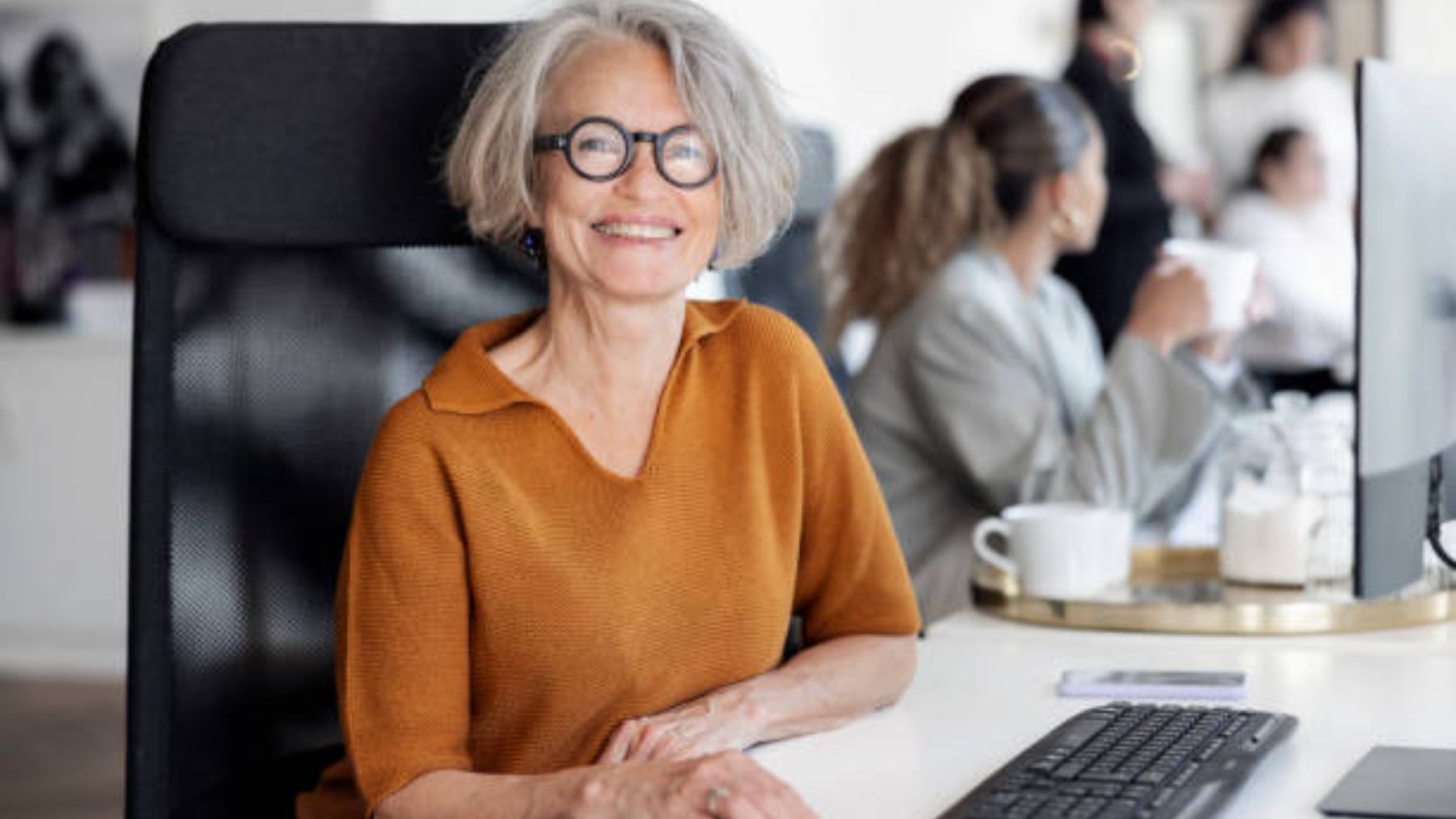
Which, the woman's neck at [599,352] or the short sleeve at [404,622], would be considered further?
the woman's neck at [599,352]

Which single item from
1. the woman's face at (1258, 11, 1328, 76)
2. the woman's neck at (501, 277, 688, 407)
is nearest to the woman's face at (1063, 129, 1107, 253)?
the woman's neck at (501, 277, 688, 407)

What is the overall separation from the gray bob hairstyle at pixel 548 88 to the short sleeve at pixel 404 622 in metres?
0.19

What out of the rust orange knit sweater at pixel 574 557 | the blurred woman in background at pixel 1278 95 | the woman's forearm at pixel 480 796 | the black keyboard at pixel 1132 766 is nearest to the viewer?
the black keyboard at pixel 1132 766

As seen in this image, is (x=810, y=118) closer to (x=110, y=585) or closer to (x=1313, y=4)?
(x=1313, y=4)

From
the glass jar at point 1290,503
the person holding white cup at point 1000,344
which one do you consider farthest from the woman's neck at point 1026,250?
the glass jar at point 1290,503

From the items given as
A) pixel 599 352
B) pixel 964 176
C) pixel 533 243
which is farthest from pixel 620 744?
pixel 964 176

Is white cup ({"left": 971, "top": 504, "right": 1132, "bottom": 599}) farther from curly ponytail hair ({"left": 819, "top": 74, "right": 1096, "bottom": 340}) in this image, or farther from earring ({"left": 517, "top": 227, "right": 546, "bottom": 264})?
curly ponytail hair ({"left": 819, "top": 74, "right": 1096, "bottom": 340})

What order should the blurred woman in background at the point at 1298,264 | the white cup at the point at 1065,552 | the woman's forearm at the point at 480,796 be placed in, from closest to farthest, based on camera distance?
the woman's forearm at the point at 480,796 < the white cup at the point at 1065,552 < the blurred woman in background at the point at 1298,264

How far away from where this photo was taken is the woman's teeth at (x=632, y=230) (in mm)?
1379

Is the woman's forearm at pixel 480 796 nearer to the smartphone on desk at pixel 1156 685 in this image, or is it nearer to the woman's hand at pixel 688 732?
the woman's hand at pixel 688 732

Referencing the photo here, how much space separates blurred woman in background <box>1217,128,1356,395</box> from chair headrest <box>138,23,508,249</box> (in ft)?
9.27

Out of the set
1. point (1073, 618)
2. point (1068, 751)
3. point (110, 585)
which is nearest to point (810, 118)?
point (110, 585)

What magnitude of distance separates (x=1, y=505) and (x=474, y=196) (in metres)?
4.14

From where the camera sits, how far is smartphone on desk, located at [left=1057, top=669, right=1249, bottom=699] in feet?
4.56
